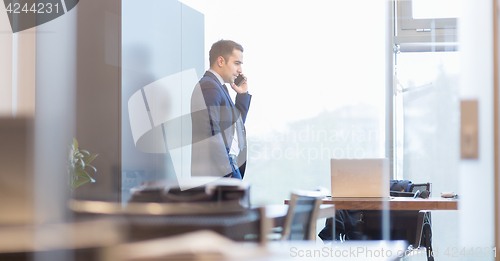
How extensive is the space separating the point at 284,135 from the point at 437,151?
84 centimetres

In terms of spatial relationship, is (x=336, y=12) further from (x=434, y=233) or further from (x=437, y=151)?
(x=434, y=233)

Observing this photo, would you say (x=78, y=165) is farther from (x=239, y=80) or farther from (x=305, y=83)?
(x=305, y=83)

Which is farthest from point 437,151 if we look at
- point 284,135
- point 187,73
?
point 187,73

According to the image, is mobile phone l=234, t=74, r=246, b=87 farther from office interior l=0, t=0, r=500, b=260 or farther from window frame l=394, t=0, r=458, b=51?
window frame l=394, t=0, r=458, b=51

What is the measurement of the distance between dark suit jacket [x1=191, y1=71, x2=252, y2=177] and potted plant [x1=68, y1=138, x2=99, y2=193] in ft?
2.53

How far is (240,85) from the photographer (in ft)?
8.52

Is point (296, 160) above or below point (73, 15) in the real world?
below

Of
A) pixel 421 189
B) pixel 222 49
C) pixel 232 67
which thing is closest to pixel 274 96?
pixel 232 67

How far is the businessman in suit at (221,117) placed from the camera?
257cm

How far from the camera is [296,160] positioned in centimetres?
254

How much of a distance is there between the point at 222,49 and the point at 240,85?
0.24m

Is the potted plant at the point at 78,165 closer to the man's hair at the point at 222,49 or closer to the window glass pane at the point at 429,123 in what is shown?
the man's hair at the point at 222,49

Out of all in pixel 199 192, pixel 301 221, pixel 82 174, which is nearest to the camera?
pixel 301 221

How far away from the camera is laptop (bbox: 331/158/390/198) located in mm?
2475
